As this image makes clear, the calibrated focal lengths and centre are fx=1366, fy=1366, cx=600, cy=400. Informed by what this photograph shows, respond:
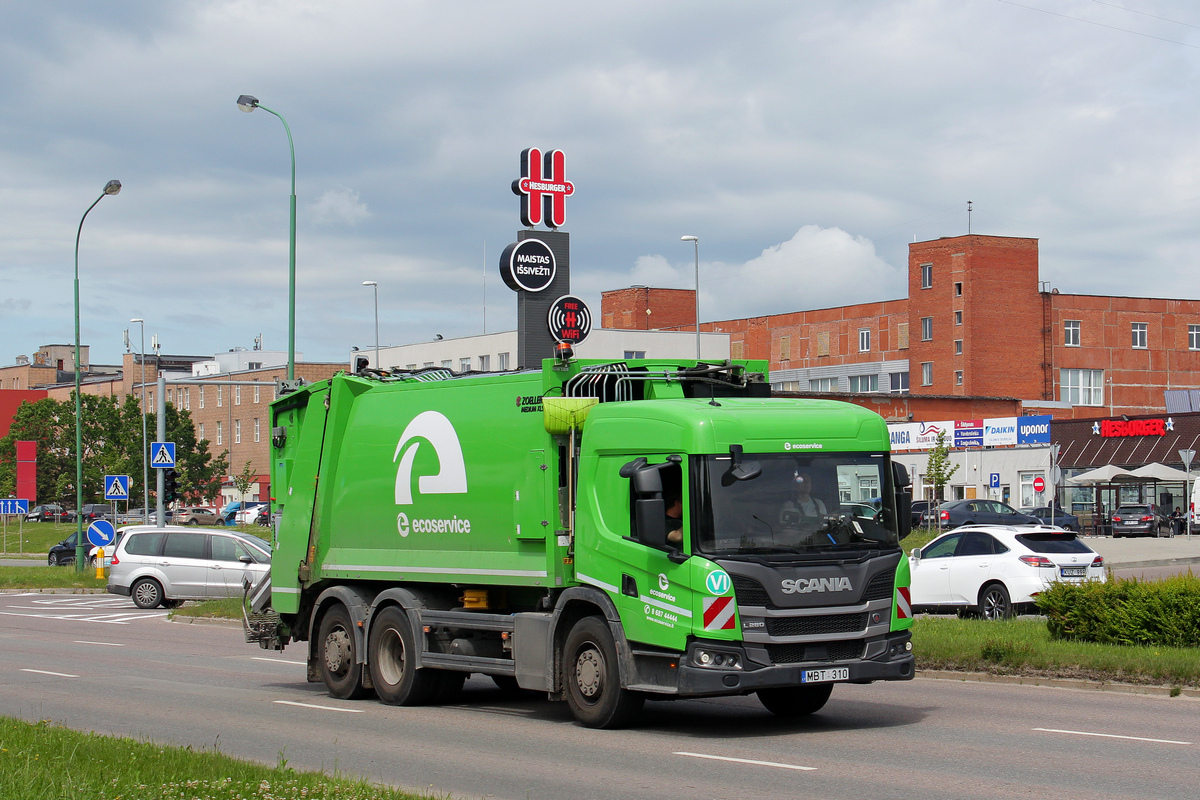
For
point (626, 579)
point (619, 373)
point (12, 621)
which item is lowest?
point (12, 621)

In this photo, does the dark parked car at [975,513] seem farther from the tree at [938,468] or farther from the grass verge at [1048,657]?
the grass verge at [1048,657]

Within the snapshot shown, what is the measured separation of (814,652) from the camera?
11.2 metres

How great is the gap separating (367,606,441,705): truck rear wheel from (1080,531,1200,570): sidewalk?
23.4 m

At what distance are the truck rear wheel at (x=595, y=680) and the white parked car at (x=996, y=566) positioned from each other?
10.0 metres

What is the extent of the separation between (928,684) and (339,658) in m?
6.65

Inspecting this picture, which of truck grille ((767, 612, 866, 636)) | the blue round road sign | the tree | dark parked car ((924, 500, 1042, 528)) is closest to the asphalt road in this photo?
truck grille ((767, 612, 866, 636))

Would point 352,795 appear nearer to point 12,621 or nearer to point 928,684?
point 928,684

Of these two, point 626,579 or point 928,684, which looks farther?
point 928,684

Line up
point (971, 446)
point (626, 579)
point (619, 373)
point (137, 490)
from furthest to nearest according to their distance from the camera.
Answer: point (137, 490) → point (971, 446) → point (619, 373) → point (626, 579)

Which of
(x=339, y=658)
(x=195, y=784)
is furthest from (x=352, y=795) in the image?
(x=339, y=658)

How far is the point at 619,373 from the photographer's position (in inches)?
485

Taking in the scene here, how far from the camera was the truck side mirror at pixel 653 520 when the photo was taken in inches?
428

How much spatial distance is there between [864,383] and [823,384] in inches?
168

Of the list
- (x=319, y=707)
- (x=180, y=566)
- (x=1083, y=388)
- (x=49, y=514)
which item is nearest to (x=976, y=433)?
(x=1083, y=388)
